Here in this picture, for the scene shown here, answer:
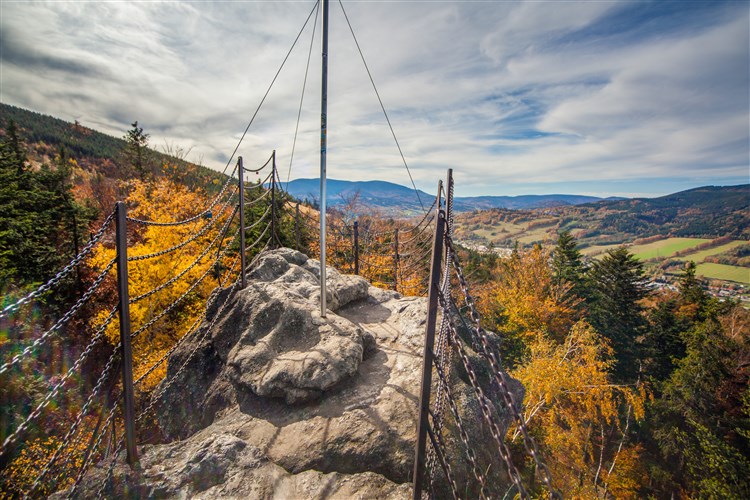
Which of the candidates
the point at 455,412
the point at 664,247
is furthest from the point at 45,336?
the point at 664,247

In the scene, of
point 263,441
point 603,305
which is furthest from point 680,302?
point 263,441

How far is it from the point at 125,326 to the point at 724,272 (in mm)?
159578

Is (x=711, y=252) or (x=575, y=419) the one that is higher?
(x=711, y=252)

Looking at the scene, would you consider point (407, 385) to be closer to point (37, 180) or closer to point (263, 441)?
point (263, 441)

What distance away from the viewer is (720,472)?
1545 cm

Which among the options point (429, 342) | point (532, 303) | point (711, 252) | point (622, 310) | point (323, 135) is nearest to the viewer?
point (429, 342)

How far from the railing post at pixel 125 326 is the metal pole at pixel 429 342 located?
305 cm

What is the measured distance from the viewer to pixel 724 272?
105375 millimetres

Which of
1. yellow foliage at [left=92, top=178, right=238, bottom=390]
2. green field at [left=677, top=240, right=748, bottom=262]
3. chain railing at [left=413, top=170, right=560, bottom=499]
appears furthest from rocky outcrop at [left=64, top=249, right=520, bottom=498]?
green field at [left=677, top=240, right=748, bottom=262]

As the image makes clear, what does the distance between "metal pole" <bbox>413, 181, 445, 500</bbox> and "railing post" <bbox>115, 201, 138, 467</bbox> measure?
3049mm

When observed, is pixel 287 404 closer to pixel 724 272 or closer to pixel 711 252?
pixel 724 272

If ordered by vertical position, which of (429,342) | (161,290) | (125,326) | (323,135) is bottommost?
(161,290)

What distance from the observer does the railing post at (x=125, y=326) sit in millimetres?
3195

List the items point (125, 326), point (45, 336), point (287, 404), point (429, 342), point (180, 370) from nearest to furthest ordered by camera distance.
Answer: point (45, 336)
point (429, 342)
point (125, 326)
point (287, 404)
point (180, 370)
